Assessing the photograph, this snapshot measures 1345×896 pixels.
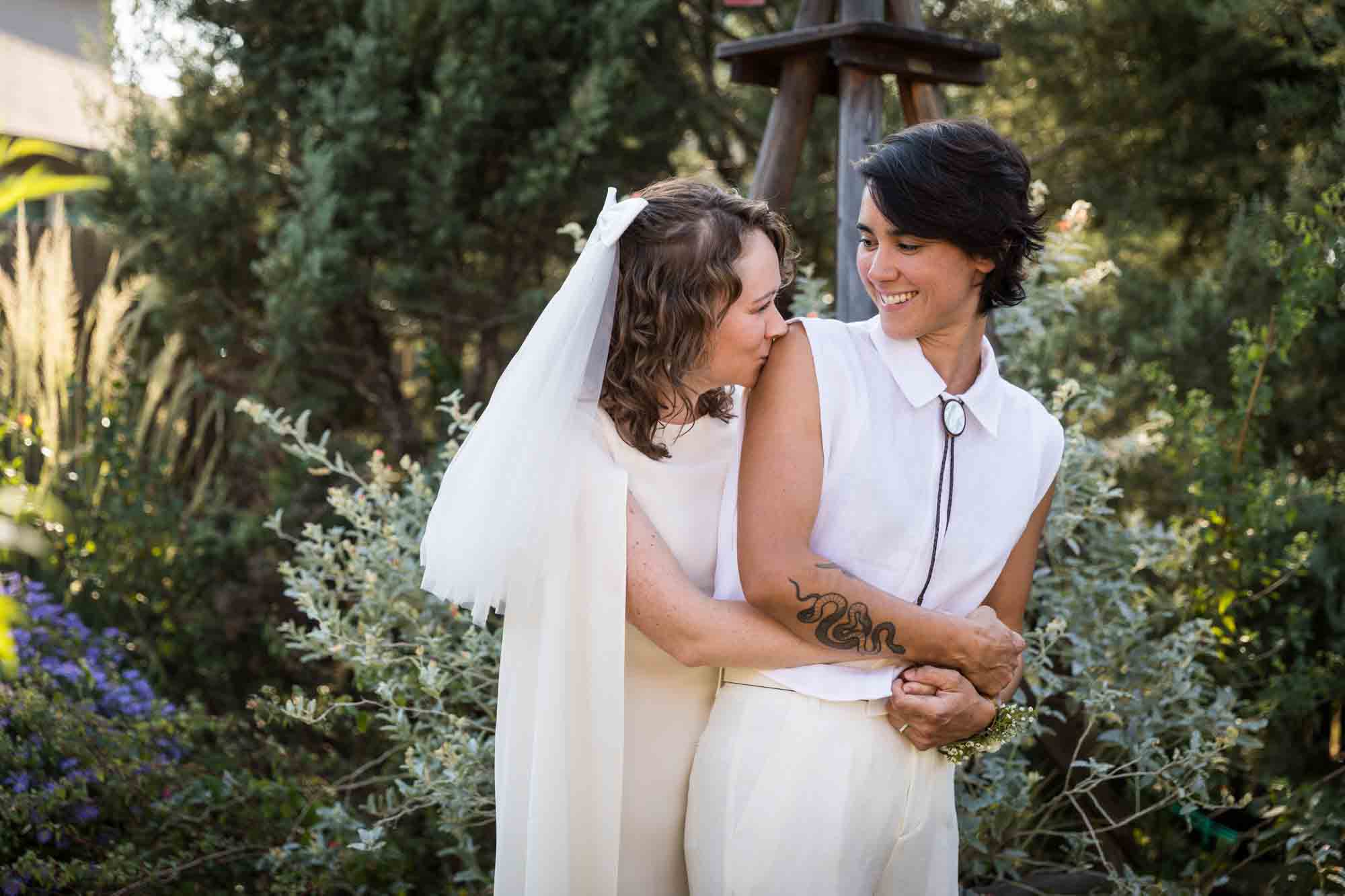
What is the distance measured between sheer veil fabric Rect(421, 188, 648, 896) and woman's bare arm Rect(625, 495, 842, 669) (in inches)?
1.3

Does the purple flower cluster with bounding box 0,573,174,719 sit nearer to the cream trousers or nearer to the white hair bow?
the cream trousers

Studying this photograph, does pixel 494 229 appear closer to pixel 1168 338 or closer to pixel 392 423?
pixel 392 423

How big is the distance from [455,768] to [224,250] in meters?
3.09

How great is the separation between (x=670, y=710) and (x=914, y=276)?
2.91 feet

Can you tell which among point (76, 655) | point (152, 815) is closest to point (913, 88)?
point (152, 815)

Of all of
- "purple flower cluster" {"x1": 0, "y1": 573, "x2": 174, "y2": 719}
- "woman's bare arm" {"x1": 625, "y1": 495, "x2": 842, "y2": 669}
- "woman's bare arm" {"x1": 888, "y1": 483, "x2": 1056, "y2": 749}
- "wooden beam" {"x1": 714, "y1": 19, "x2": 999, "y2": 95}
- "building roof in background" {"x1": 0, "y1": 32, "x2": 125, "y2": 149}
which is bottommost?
"purple flower cluster" {"x1": 0, "y1": 573, "x2": 174, "y2": 719}

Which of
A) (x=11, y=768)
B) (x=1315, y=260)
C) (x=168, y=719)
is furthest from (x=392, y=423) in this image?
(x=1315, y=260)

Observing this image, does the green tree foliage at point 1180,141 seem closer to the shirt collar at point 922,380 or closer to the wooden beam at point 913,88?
the wooden beam at point 913,88

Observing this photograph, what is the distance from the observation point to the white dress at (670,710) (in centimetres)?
211

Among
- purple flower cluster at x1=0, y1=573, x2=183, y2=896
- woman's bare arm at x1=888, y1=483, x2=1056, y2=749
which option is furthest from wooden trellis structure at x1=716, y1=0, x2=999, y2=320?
purple flower cluster at x1=0, y1=573, x2=183, y2=896

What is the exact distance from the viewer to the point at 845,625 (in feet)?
6.16

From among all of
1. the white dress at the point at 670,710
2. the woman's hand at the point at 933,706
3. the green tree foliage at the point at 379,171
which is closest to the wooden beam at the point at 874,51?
the green tree foliage at the point at 379,171

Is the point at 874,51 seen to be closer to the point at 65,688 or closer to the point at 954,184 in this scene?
the point at 954,184

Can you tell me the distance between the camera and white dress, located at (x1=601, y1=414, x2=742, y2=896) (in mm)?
2109
